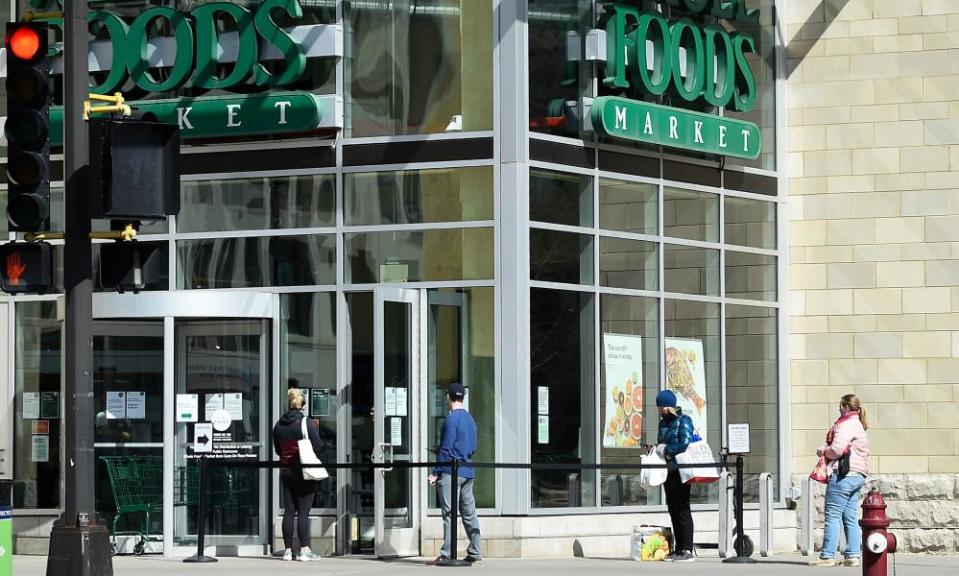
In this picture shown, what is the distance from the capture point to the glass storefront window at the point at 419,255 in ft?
61.8

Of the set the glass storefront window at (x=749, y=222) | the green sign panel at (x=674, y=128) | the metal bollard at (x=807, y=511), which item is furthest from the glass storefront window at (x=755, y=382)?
the green sign panel at (x=674, y=128)

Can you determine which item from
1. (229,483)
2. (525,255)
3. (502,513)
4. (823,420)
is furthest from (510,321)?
(823,420)

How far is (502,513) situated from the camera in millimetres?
18547

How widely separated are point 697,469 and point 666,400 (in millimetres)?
800

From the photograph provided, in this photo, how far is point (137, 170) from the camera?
1346cm

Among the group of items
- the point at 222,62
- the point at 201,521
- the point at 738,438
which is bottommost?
the point at 201,521

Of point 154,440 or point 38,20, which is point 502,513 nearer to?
point 154,440

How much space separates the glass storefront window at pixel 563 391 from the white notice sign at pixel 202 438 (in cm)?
347

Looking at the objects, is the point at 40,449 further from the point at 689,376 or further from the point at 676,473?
the point at 689,376

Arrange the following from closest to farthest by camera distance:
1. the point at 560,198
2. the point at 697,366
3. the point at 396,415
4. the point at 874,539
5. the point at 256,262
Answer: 1. the point at 874,539
2. the point at 396,415
3. the point at 560,198
4. the point at 256,262
5. the point at 697,366

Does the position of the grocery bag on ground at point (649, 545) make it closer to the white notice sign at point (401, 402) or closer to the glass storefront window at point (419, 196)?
the white notice sign at point (401, 402)

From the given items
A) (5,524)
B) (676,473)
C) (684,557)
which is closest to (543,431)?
(676,473)

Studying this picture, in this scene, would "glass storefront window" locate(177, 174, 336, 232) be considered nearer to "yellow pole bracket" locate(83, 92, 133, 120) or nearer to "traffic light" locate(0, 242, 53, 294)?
"yellow pole bracket" locate(83, 92, 133, 120)

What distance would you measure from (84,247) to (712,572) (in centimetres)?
670
